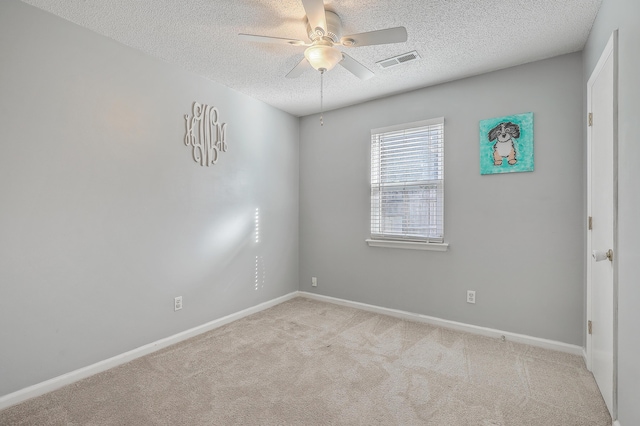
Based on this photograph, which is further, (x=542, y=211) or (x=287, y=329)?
(x=287, y=329)

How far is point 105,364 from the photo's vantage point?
2396mm

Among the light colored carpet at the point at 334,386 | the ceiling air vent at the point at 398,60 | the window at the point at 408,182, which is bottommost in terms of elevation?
the light colored carpet at the point at 334,386

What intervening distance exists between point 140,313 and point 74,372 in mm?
557

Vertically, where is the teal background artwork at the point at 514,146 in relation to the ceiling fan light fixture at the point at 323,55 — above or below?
below

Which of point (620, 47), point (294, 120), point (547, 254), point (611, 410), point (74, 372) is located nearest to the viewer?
point (620, 47)

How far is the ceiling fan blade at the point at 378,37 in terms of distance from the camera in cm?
190

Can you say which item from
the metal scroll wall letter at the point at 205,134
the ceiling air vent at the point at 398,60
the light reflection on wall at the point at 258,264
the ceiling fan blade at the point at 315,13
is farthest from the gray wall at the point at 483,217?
the ceiling fan blade at the point at 315,13

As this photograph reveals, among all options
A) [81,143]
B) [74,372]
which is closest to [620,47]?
[81,143]

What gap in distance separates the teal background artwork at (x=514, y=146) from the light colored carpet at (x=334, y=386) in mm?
1619

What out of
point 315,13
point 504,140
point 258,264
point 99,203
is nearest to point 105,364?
point 99,203

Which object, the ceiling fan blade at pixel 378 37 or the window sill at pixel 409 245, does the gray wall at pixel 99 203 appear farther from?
the ceiling fan blade at pixel 378 37

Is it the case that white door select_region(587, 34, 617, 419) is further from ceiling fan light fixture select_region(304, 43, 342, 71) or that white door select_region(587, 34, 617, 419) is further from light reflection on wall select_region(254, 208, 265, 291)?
light reflection on wall select_region(254, 208, 265, 291)

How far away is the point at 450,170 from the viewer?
3.23 meters

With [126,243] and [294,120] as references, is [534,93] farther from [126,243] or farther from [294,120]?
[126,243]
